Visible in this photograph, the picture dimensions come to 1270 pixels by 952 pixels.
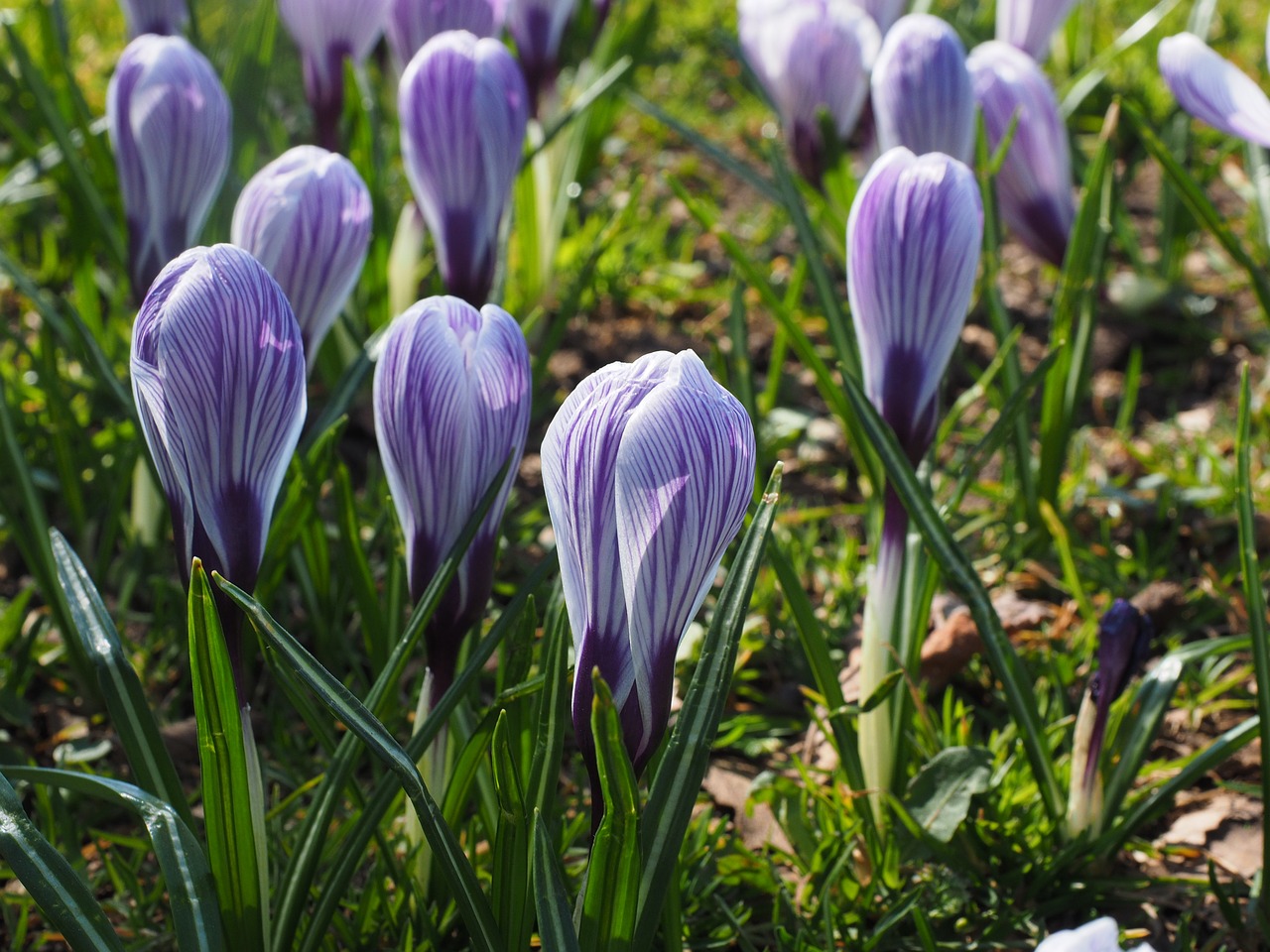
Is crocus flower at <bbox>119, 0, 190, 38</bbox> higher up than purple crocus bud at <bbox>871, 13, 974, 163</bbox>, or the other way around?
crocus flower at <bbox>119, 0, 190, 38</bbox>

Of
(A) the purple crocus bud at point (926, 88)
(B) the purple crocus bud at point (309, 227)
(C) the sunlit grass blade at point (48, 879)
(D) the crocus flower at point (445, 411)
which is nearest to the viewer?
(C) the sunlit grass blade at point (48, 879)

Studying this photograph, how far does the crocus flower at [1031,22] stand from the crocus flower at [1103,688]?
1.55 metres

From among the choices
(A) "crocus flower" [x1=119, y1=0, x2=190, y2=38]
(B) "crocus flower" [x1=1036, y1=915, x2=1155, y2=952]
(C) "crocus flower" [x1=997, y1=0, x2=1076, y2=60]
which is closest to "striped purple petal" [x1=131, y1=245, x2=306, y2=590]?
(B) "crocus flower" [x1=1036, y1=915, x2=1155, y2=952]

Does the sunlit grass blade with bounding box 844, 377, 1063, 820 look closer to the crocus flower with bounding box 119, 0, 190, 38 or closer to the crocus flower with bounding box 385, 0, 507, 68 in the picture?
the crocus flower with bounding box 385, 0, 507, 68

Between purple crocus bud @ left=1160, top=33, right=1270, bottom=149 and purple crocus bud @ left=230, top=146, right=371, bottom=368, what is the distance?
39.3 inches

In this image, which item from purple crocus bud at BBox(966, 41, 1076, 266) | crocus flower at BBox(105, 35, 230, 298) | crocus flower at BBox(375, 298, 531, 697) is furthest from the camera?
purple crocus bud at BBox(966, 41, 1076, 266)

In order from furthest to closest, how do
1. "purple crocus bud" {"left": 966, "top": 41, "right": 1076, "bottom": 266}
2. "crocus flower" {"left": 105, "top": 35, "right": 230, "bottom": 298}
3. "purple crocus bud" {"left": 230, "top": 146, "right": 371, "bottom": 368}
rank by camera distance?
"purple crocus bud" {"left": 966, "top": 41, "right": 1076, "bottom": 266} < "crocus flower" {"left": 105, "top": 35, "right": 230, "bottom": 298} < "purple crocus bud" {"left": 230, "top": 146, "right": 371, "bottom": 368}

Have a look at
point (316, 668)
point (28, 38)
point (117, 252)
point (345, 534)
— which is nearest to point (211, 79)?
point (117, 252)

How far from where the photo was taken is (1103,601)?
6.71 feet

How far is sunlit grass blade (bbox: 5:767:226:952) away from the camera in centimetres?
107

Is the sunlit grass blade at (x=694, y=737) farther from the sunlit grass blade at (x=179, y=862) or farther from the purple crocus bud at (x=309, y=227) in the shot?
the purple crocus bud at (x=309, y=227)

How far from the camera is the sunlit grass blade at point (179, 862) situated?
107 cm

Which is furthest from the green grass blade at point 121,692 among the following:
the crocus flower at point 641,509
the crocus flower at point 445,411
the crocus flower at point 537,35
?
the crocus flower at point 537,35

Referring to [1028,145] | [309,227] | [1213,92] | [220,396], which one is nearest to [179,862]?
[220,396]
